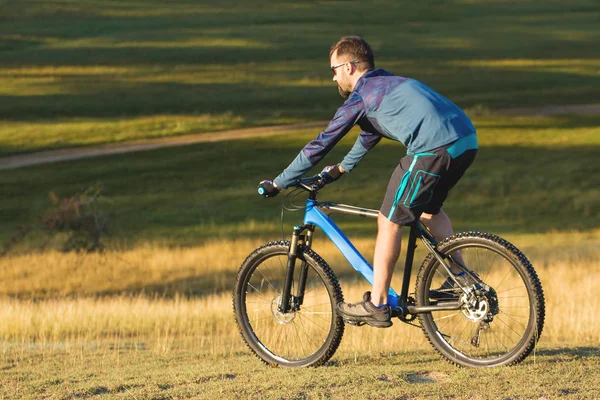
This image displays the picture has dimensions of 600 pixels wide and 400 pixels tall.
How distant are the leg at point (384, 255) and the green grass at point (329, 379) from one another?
0.45 m

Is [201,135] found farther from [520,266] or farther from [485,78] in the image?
[520,266]

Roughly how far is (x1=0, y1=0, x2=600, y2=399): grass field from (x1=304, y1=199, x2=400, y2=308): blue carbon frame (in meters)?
0.46

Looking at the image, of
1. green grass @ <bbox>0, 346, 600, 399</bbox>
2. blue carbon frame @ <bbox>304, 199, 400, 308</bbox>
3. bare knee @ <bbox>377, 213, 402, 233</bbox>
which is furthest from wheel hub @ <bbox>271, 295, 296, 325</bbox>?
bare knee @ <bbox>377, 213, 402, 233</bbox>

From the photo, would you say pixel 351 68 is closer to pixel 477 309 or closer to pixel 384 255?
pixel 384 255

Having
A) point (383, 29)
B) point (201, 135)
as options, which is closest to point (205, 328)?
point (201, 135)

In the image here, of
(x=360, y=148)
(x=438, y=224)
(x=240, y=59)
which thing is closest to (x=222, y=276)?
(x=360, y=148)

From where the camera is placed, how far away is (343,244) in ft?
21.7

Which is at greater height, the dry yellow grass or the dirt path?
the dirt path

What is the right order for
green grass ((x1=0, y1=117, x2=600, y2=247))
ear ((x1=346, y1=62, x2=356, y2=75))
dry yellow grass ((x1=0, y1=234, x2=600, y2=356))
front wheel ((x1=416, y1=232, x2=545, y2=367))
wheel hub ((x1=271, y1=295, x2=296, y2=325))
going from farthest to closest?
green grass ((x1=0, y1=117, x2=600, y2=247)), dry yellow grass ((x1=0, y1=234, x2=600, y2=356)), wheel hub ((x1=271, y1=295, x2=296, y2=325)), ear ((x1=346, y1=62, x2=356, y2=75)), front wheel ((x1=416, y1=232, x2=545, y2=367))

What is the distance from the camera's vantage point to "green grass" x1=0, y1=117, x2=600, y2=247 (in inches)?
1082

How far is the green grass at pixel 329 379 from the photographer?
568 cm

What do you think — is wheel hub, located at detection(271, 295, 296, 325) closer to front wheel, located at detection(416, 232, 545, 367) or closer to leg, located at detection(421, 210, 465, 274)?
front wheel, located at detection(416, 232, 545, 367)

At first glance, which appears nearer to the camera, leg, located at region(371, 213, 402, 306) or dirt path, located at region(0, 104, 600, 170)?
leg, located at region(371, 213, 402, 306)

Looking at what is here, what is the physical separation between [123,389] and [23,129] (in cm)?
3684
